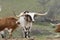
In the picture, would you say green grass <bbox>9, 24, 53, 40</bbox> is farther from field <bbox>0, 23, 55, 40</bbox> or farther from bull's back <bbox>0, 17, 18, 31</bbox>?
bull's back <bbox>0, 17, 18, 31</bbox>

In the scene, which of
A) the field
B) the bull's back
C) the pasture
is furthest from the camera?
the pasture

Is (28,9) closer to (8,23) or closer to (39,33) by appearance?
(39,33)

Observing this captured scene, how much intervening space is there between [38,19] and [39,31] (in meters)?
5.21

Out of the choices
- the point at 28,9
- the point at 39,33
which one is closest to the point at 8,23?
the point at 39,33

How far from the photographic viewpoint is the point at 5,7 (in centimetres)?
3192

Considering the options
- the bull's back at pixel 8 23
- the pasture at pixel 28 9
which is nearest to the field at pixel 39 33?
the pasture at pixel 28 9

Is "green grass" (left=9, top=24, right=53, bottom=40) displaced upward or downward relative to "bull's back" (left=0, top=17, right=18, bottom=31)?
downward

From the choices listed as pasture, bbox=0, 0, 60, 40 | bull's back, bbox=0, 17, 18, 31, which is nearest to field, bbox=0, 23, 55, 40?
pasture, bbox=0, 0, 60, 40

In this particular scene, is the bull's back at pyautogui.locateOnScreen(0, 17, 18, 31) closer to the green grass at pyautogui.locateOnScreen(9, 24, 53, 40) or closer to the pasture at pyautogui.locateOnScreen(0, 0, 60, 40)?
the pasture at pyautogui.locateOnScreen(0, 0, 60, 40)

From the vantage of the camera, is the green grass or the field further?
the green grass

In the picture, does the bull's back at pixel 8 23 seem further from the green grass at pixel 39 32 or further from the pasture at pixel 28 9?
the green grass at pixel 39 32

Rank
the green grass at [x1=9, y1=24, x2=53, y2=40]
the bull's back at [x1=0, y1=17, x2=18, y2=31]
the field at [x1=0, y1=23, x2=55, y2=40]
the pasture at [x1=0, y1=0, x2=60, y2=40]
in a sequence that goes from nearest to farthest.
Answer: the bull's back at [x1=0, y1=17, x2=18, y2=31] < the field at [x1=0, y1=23, x2=55, y2=40] < the green grass at [x1=9, y1=24, x2=53, y2=40] < the pasture at [x1=0, y1=0, x2=60, y2=40]

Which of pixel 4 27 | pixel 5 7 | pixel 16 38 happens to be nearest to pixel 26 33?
pixel 16 38

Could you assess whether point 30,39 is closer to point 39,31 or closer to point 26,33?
point 26,33
